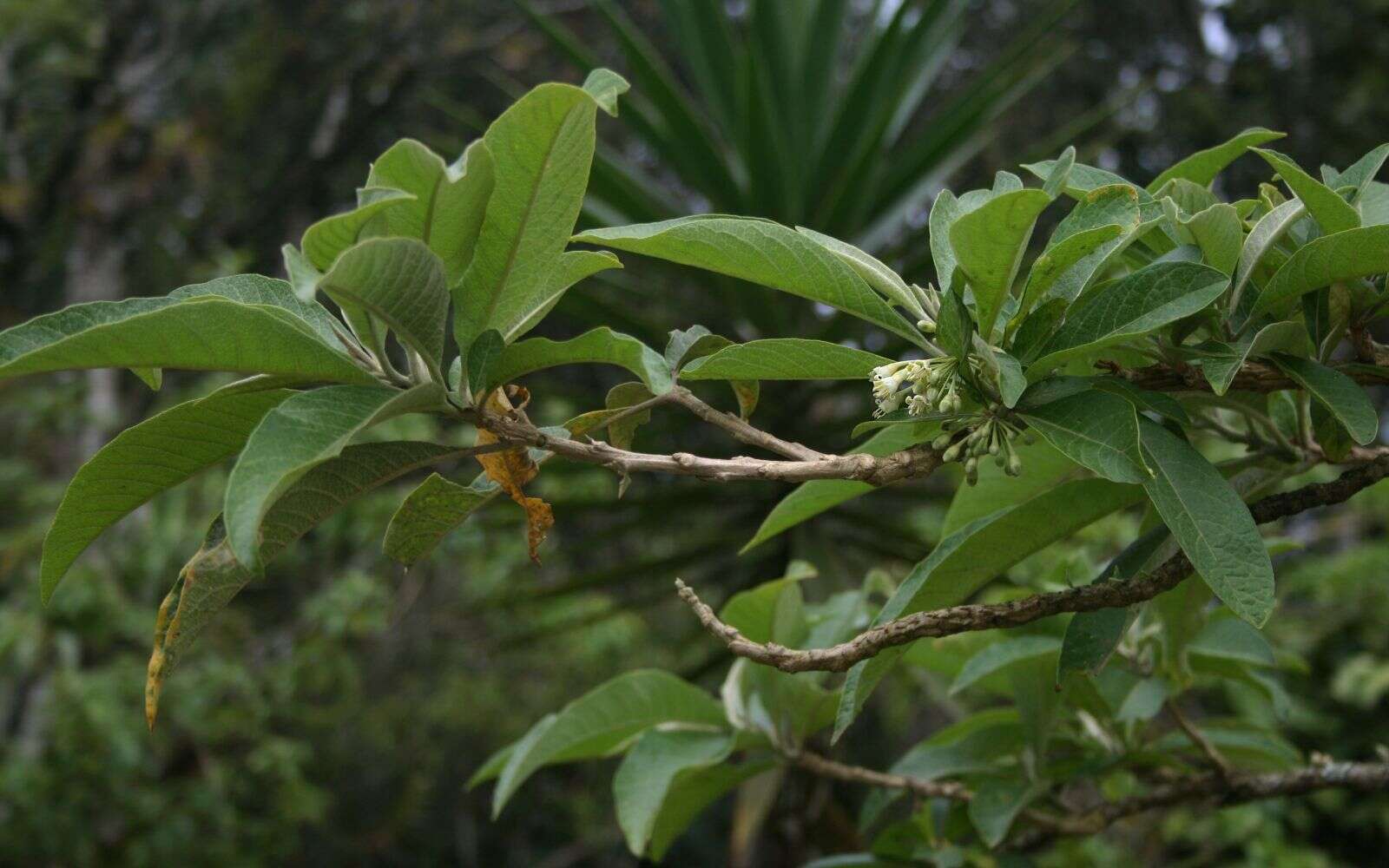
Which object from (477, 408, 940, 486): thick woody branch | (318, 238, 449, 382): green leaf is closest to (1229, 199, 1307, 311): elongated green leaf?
(477, 408, 940, 486): thick woody branch

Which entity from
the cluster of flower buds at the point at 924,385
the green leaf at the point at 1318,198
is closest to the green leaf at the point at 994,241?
the cluster of flower buds at the point at 924,385

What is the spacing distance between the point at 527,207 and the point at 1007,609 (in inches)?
14.1

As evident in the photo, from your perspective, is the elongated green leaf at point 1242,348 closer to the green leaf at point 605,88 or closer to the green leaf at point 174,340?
the green leaf at point 605,88

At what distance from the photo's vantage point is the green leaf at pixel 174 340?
1.73 ft

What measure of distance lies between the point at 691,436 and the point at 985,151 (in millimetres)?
3293

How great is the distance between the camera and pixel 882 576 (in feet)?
3.64

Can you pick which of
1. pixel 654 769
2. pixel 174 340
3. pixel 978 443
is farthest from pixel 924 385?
pixel 654 769

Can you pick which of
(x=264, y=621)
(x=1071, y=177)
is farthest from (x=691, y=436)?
(x=1071, y=177)

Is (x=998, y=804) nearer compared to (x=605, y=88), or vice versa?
(x=605, y=88)

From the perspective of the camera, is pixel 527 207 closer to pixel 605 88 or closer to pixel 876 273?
pixel 605 88

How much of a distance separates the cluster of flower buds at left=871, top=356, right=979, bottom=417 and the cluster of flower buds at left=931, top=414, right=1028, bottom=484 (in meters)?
0.02

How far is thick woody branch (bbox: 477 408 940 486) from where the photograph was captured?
2.03 feet

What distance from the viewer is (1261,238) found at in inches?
25.5

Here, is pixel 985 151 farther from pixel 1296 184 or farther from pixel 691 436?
pixel 1296 184
